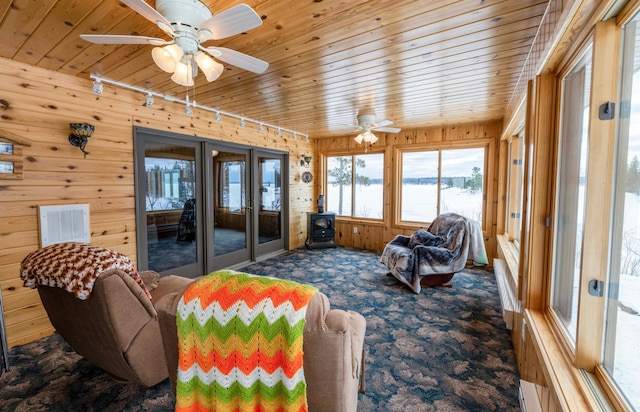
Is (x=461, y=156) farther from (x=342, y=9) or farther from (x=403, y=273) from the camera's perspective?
(x=342, y=9)

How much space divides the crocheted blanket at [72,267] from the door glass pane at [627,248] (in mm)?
2332

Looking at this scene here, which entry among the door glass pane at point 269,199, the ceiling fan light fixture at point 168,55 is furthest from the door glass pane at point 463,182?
the ceiling fan light fixture at point 168,55

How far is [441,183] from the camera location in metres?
5.29

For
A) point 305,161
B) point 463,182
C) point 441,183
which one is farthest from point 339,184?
point 463,182

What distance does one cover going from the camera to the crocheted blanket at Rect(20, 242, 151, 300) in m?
1.52

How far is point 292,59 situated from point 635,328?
2555mm

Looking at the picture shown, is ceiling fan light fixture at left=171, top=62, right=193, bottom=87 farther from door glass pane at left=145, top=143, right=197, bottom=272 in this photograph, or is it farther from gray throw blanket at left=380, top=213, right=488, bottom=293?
gray throw blanket at left=380, top=213, right=488, bottom=293

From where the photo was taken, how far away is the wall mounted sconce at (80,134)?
269 cm

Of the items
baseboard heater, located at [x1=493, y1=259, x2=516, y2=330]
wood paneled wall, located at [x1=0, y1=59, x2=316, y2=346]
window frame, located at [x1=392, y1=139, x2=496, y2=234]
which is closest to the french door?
wood paneled wall, located at [x1=0, y1=59, x2=316, y2=346]

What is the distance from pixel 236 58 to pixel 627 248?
→ 2.17 metres

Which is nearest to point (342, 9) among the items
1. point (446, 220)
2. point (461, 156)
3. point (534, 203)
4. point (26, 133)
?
point (534, 203)

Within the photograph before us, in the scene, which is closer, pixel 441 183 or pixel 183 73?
pixel 183 73

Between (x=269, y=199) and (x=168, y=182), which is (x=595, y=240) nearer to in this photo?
(x=168, y=182)

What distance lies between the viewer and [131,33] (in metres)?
2.00
